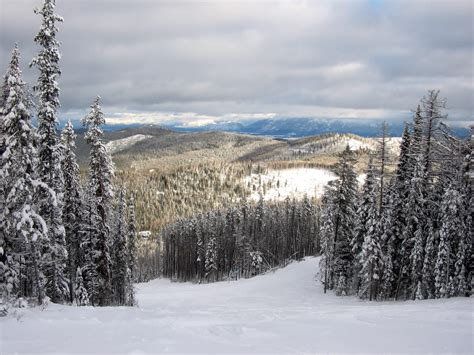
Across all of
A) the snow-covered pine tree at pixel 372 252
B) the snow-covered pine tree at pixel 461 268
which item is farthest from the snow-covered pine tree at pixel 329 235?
the snow-covered pine tree at pixel 461 268

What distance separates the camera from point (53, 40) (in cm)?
1919

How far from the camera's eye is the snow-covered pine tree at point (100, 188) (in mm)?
22359

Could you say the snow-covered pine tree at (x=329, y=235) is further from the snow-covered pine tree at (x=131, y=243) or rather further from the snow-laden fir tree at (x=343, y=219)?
the snow-covered pine tree at (x=131, y=243)

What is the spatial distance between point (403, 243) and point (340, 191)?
9047mm

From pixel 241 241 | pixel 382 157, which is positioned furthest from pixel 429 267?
pixel 241 241

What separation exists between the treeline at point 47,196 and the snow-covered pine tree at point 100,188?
6 centimetres

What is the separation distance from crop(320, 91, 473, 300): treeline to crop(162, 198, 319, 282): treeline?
133 feet

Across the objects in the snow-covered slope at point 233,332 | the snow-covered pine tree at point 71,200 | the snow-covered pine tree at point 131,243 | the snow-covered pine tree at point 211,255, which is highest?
the snow-covered pine tree at point 71,200

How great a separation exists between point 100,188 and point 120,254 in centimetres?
1347

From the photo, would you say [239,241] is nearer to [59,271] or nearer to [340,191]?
[340,191]

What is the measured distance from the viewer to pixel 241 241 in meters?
74.9

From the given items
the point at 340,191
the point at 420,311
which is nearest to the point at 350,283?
the point at 340,191

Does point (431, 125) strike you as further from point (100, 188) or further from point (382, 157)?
point (100, 188)

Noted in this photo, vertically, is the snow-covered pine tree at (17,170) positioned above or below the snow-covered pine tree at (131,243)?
above
